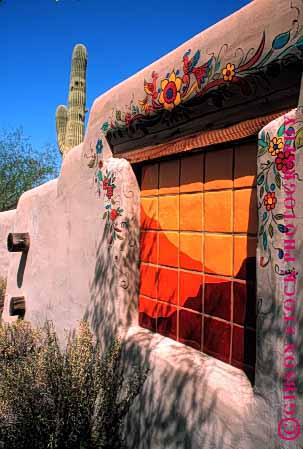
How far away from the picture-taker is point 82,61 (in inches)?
296

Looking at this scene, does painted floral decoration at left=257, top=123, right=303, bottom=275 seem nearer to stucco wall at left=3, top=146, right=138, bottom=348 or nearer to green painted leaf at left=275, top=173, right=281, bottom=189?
green painted leaf at left=275, top=173, right=281, bottom=189

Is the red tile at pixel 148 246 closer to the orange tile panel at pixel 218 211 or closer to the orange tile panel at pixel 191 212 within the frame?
the orange tile panel at pixel 191 212

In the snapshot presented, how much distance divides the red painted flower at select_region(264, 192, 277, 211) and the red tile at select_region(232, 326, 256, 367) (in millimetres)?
760

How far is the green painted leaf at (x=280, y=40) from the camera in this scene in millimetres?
2027

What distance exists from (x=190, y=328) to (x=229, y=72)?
1.76 m

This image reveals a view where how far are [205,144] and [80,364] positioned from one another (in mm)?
1912

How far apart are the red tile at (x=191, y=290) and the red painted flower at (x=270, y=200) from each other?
0.81 metres

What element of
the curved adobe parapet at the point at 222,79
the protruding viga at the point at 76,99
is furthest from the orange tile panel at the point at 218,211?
the protruding viga at the point at 76,99

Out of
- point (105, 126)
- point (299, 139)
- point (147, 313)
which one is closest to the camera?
point (299, 139)

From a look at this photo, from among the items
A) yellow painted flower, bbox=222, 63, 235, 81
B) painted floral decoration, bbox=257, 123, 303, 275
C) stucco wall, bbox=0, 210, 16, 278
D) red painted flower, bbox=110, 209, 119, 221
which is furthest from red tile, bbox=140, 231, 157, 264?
stucco wall, bbox=0, 210, 16, 278

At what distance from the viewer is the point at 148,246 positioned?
10.9 ft

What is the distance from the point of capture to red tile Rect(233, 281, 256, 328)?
7.56 feet

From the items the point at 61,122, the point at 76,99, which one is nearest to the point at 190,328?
the point at 76,99

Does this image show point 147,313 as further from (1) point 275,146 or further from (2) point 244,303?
(1) point 275,146
